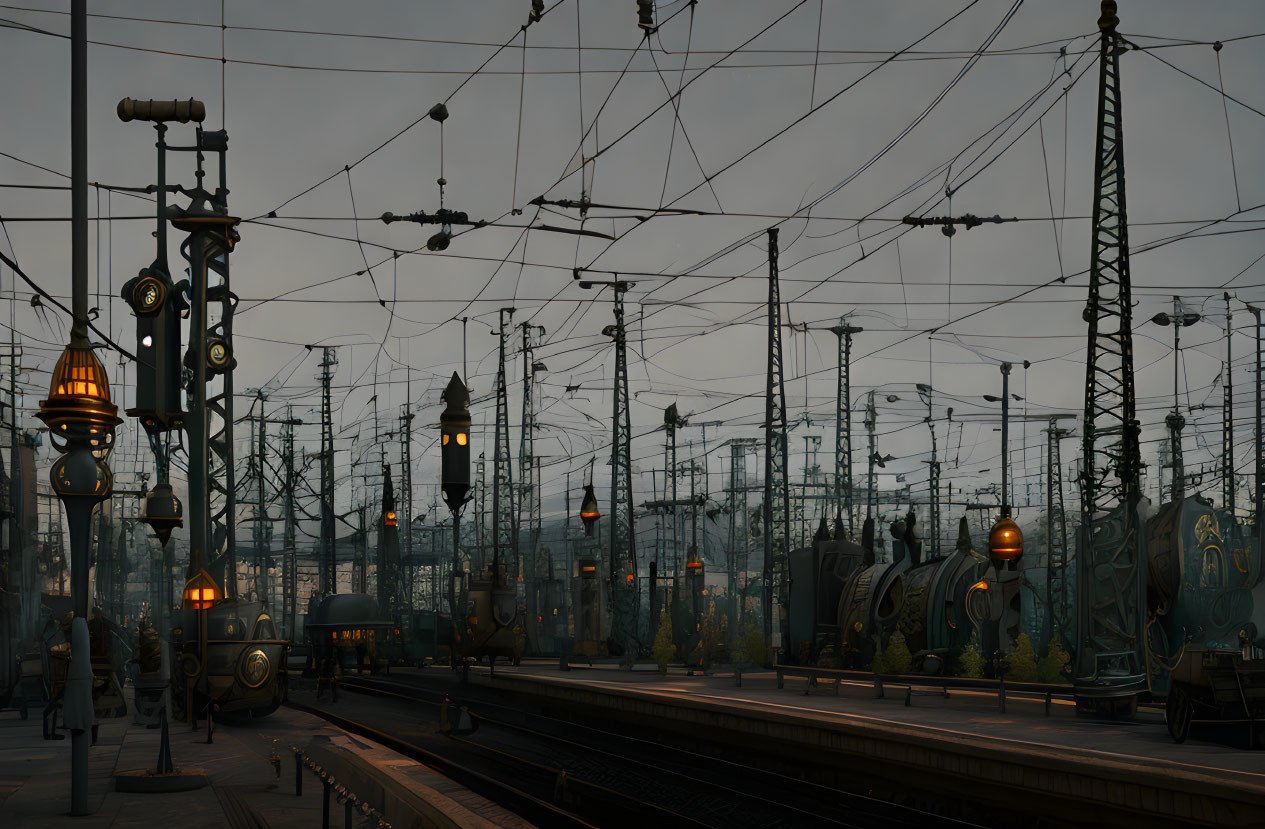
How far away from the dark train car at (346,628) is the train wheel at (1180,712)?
39.4m

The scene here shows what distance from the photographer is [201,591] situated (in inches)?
930

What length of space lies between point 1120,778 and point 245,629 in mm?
19693

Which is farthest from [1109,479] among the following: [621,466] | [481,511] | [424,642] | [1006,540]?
[481,511]

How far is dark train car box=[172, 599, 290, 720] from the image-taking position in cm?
2827

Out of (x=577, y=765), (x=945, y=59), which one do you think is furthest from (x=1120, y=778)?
(x=945, y=59)

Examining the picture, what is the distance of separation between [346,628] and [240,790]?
37841 millimetres

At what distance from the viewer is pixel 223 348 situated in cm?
2716

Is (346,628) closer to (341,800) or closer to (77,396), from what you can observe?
(77,396)

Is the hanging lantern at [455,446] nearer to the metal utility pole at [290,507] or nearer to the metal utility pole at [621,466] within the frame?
the metal utility pole at [621,466]

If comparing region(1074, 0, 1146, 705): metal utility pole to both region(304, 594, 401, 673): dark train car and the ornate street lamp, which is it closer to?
the ornate street lamp

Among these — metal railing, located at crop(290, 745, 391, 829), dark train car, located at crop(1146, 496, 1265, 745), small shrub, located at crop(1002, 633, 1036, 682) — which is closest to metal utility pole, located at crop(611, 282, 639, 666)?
small shrub, located at crop(1002, 633, 1036, 682)

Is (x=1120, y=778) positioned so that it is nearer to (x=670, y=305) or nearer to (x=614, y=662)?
(x=670, y=305)

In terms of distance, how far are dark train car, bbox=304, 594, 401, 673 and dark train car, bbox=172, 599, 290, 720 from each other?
A: 79.1ft

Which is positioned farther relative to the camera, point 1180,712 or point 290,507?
point 290,507
